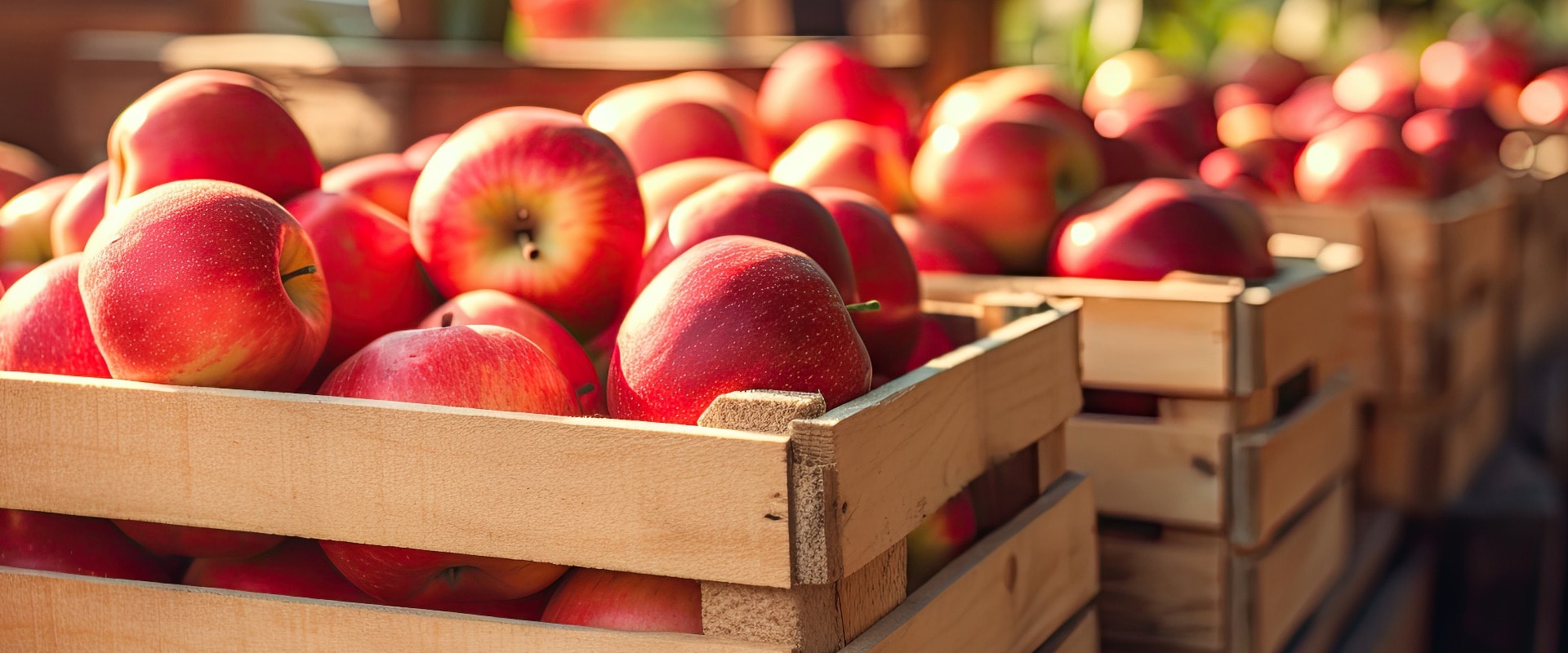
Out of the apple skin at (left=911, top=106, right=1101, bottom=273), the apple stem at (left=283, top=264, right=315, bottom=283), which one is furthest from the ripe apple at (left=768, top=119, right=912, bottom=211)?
the apple stem at (left=283, top=264, right=315, bottom=283)

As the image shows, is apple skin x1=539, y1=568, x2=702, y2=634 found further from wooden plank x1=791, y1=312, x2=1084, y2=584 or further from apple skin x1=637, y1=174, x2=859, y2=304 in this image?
apple skin x1=637, y1=174, x2=859, y2=304

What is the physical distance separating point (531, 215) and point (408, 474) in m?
0.35

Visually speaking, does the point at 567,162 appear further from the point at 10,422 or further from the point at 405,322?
the point at 10,422

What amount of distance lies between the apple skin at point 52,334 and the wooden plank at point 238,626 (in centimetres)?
14

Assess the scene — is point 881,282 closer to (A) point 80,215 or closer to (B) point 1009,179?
(B) point 1009,179

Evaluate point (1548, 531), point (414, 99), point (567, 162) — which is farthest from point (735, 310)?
point (1548, 531)

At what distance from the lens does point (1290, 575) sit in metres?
1.42

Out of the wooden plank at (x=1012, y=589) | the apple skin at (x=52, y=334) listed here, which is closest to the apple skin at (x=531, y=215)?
the apple skin at (x=52, y=334)

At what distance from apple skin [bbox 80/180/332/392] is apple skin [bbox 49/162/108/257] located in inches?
9.8

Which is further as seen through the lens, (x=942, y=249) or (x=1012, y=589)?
(x=942, y=249)

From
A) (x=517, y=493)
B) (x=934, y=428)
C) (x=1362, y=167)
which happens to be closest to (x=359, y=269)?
(x=517, y=493)

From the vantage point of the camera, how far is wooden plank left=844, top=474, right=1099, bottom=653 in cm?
81

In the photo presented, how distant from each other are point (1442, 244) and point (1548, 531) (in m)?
0.56

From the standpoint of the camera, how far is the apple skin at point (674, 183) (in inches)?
47.9
